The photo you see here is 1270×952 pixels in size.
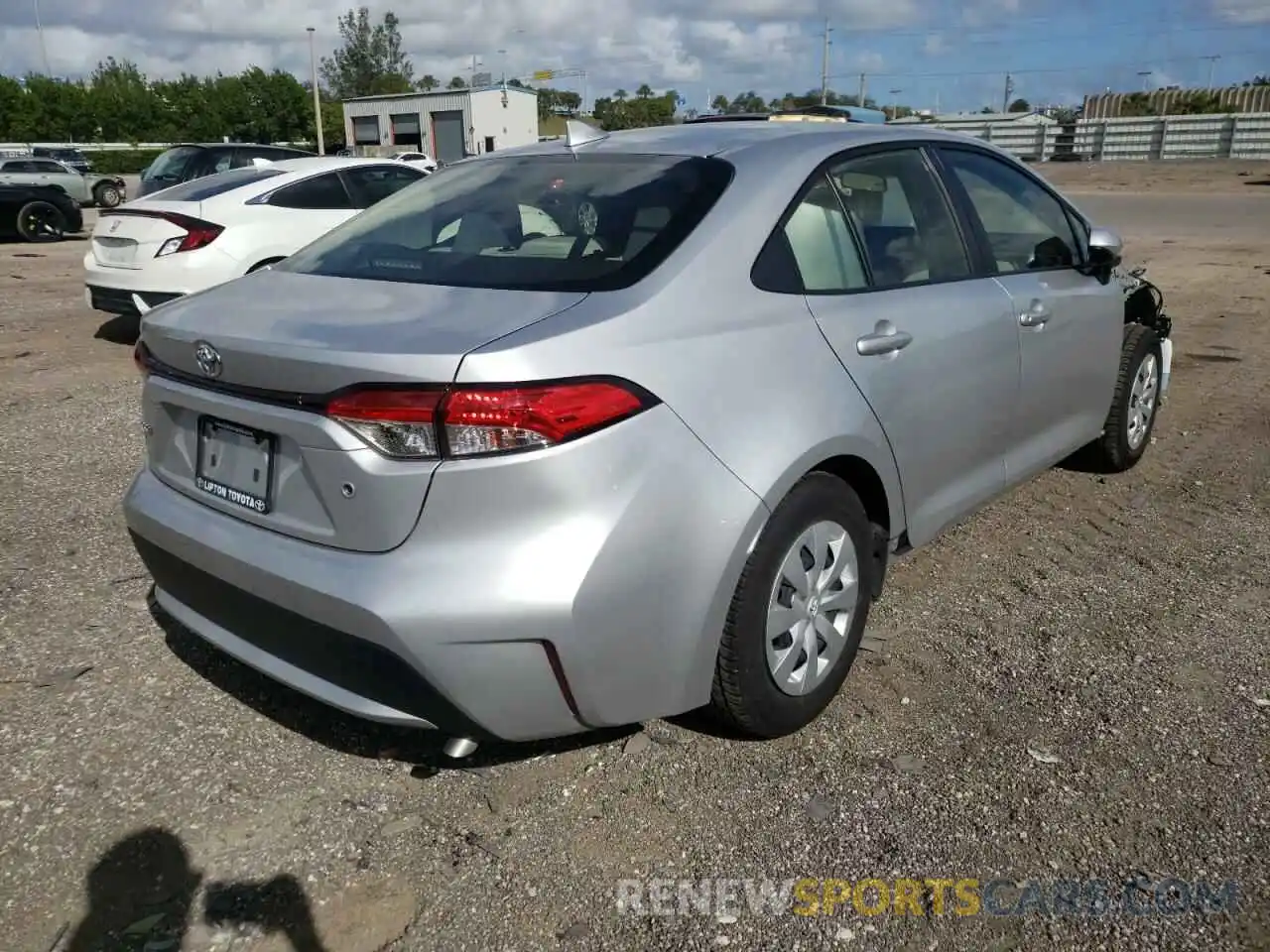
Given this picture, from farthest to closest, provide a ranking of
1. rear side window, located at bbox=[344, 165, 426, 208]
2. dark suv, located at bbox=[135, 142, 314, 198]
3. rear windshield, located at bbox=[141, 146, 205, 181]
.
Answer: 1. rear windshield, located at bbox=[141, 146, 205, 181]
2. dark suv, located at bbox=[135, 142, 314, 198]
3. rear side window, located at bbox=[344, 165, 426, 208]

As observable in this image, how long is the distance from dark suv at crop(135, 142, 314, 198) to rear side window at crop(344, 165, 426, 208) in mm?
5079

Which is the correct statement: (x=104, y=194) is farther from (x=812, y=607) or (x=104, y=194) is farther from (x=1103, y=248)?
(x=812, y=607)

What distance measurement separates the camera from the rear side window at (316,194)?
8.41m

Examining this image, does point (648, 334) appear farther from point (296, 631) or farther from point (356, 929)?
point (356, 929)

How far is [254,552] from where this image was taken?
2.39m

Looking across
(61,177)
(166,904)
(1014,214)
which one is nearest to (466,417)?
(166,904)

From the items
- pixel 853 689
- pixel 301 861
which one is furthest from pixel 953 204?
pixel 301 861

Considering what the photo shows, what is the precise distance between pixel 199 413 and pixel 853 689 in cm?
202

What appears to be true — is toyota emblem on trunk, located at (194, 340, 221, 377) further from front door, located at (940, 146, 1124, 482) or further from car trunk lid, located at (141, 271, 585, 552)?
front door, located at (940, 146, 1124, 482)

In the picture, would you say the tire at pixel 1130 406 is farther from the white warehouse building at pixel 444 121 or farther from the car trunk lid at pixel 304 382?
the white warehouse building at pixel 444 121

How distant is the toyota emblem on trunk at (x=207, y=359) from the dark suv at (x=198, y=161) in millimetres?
12688

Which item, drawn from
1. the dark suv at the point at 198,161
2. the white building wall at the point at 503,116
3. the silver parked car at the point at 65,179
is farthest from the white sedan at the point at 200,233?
the white building wall at the point at 503,116

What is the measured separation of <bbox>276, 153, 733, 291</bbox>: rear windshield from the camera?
257cm

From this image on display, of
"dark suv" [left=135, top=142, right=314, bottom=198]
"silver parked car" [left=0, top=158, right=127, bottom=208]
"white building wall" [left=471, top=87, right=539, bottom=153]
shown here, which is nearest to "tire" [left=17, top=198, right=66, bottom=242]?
"dark suv" [left=135, top=142, right=314, bottom=198]
